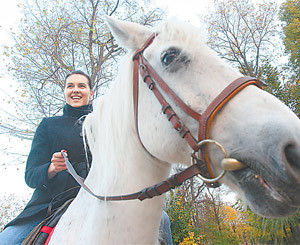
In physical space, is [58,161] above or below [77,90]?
below

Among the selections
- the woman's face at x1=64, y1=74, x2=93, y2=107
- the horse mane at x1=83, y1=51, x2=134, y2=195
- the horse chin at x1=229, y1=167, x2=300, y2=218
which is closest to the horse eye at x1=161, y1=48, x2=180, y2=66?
the horse mane at x1=83, y1=51, x2=134, y2=195

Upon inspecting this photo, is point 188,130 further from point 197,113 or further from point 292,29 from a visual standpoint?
point 292,29

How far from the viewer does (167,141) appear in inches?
56.5

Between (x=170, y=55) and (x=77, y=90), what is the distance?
179 cm

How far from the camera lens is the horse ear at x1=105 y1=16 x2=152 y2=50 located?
5.91ft

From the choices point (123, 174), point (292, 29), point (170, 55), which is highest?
point (292, 29)

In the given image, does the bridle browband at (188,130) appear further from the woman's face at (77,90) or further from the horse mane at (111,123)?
the woman's face at (77,90)

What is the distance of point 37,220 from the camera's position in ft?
7.45

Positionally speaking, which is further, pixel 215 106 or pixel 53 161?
pixel 53 161

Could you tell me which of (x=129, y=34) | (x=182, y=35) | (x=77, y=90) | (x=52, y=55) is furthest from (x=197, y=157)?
(x=52, y=55)

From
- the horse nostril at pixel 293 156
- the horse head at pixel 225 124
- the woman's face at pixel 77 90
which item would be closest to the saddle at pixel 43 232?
the horse head at pixel 225 124

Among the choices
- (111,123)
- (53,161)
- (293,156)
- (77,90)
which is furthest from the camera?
(77,90)

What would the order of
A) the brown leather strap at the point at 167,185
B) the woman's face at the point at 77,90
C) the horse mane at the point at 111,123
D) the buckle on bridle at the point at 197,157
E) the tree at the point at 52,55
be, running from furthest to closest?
the tree at the point at 52,55
the woman's face at the point at 77,90
the horse mane at the point at 111,123
the brown leather strap at the point at 167,185
the buckle on bridle at the point at 197,157

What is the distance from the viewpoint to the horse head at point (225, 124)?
3.60 ft
